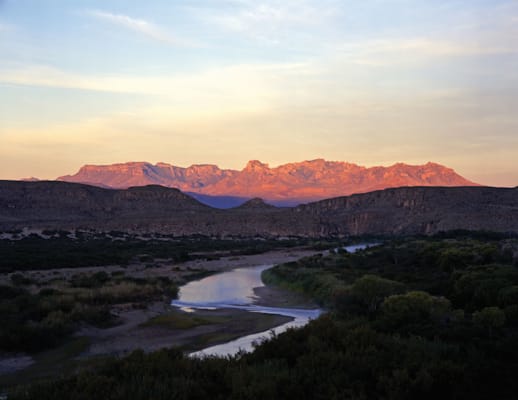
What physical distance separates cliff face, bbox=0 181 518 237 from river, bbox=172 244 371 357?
56.2 metres

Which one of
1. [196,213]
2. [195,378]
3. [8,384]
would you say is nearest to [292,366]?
[195,378]

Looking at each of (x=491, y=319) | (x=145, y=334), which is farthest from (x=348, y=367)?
(x=145, y=334)

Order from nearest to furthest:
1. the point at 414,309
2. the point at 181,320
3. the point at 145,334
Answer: the point at 414,309, the point at 145,334, the point at 181,320

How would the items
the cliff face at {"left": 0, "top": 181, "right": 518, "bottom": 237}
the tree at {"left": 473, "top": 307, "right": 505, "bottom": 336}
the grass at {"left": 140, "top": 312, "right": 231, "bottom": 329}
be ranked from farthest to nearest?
the cliff face at {"left": 0, "top": 181, "right": 518, "bottom": 237} < the grass at {"left": 140, "top": 312, "right": 231, "bottom": 329} < the tree at {"left": 473, "top": 307, "right": 505, "bottom": 336}

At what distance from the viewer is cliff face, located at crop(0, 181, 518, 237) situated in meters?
97.0

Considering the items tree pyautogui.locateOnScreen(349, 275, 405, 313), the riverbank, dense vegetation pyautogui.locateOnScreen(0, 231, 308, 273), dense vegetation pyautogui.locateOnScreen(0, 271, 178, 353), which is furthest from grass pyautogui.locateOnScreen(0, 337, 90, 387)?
dense vegetation pyautogui.locateOnScreen(0, 231, 308, 273)

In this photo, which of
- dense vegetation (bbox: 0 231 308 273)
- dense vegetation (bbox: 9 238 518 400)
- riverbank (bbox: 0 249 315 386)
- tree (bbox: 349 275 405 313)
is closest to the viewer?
dense vegetation (bbox: 9 238 518 400)

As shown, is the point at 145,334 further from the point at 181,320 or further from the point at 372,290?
the point at 372,290

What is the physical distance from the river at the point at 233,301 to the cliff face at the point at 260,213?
184ft

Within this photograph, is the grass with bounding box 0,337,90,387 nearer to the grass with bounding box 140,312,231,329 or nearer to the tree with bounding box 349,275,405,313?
the grass with bounding box 140,312,231,329

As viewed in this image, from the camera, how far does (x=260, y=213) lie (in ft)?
373

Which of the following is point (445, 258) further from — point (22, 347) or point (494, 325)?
point (22, 347)

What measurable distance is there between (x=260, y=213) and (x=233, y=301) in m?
83.8

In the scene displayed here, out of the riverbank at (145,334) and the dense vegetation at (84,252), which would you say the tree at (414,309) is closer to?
the riverbank at (145,334)
